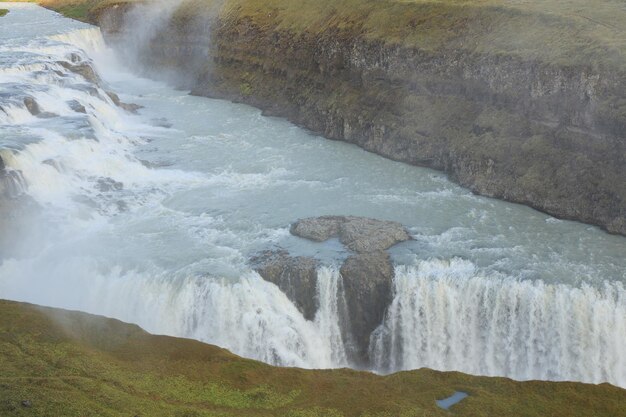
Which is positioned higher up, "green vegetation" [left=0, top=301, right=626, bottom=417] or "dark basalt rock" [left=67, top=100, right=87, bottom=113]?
"dark basalt rock" [left=67, top=100, right=87, bottom=113]

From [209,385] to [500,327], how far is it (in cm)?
1179

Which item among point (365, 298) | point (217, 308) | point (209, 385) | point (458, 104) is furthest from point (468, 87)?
point (209, 385)

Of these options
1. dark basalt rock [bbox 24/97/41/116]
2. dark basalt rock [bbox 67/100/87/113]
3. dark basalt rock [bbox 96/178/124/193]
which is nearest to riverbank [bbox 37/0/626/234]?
dark basalt rock [bbox 67/100/87/113]

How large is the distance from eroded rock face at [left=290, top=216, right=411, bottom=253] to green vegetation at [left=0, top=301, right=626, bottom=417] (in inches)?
330

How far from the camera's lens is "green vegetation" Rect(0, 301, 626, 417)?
19672mm

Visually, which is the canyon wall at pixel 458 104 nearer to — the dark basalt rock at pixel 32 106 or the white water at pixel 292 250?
the white water at pixel 292 250

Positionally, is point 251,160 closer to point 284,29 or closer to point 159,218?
point 159,218

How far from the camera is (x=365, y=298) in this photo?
93.6ft

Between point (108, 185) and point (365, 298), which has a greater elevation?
point (108, 185)

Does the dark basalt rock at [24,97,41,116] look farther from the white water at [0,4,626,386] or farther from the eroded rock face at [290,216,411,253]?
the eroded rock face at [290,216,411,253]

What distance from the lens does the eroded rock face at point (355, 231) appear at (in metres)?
30.5

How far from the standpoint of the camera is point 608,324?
26453mm

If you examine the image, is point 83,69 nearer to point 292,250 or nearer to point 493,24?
point 493,24

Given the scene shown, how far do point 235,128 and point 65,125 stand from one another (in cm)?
1164
